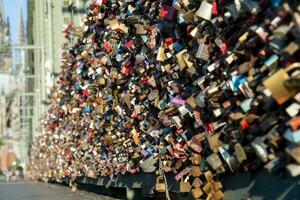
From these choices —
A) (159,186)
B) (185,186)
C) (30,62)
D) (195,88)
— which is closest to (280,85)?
(195,88)

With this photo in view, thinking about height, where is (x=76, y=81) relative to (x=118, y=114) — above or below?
above

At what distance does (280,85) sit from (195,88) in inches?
72.1

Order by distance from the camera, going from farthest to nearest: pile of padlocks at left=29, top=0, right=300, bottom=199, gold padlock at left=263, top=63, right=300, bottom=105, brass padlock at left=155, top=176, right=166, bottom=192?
brass padlock at left=155, top=176, right=166, bottom=192
pile of padlocks at left=29, top=0, right=300, bottom=199
gold padlock at left=263, top=63, right=300, bottom=105

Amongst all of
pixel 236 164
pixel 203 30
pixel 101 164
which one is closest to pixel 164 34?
pixel 203 30

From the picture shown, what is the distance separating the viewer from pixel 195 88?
5656 mm

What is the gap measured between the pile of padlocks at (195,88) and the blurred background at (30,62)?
6.68m

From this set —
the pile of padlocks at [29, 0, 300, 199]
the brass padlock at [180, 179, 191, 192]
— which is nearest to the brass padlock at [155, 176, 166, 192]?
the pile of padlocks at [29, 0, 300, 199]

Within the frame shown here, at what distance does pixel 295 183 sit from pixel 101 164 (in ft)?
23.0

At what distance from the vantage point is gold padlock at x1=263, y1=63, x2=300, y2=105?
3793 mm

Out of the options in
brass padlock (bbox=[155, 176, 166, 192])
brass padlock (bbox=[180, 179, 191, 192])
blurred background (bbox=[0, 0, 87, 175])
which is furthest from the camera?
blurred background (bbox=[0, 0, 87, 175])

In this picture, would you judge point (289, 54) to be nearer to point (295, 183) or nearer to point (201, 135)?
point (295, 183)

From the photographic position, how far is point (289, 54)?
377 cm

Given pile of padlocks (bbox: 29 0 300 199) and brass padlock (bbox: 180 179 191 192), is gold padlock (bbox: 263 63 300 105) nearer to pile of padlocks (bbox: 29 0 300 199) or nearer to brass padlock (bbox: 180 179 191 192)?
pile of padlocks (bbox: 29 0 300 199)

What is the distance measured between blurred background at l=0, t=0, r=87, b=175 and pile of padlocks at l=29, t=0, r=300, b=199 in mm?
6678
